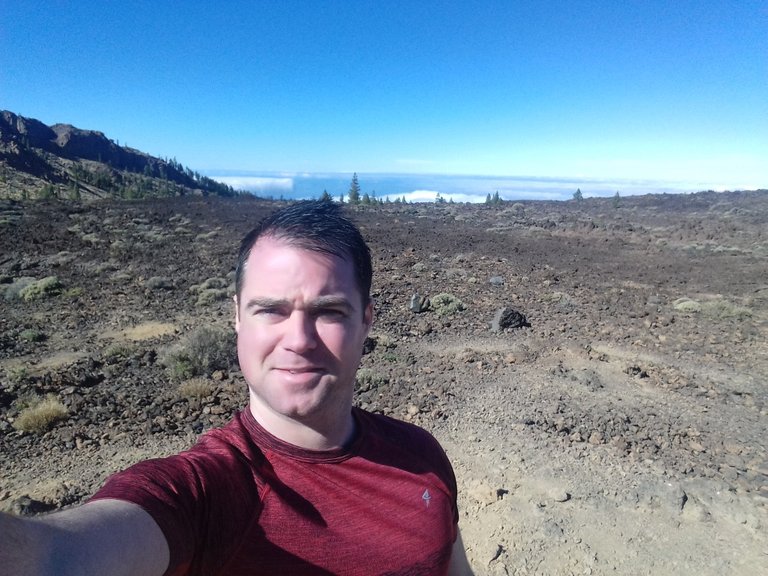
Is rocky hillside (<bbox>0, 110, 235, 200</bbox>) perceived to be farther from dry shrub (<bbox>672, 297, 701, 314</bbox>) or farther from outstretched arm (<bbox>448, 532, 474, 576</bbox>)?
outstretched arm (<bbox>448, 532, 474, 576</bbox>)

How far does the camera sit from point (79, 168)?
205 feet

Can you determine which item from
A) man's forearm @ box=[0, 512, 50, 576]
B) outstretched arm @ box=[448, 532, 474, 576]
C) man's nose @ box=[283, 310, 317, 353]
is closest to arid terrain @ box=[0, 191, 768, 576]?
outstretched arm @ box=[448, 532, 474, 576]

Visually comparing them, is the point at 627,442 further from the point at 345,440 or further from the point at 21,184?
the point at 21,184

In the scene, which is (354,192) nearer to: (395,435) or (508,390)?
(508,390)

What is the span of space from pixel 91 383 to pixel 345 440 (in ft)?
18.9

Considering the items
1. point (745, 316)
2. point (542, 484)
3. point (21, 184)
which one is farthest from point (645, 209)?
point (21, 184)

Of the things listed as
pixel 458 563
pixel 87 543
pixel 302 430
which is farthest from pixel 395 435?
pixel 87 543

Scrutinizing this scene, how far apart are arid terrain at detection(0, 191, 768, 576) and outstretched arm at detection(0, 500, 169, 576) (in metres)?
2.93

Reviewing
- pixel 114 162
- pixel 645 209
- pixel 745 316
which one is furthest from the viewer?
pixel 114 162

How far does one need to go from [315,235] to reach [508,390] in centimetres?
502

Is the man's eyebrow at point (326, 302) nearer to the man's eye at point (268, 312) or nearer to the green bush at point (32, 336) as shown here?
the man's eye at point (268, 312)

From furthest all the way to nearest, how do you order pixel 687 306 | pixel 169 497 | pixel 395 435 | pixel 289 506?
pixel 687 306 < pixel 395 435 < pixel 289 506 < pixel 169 497

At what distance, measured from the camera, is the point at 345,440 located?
138cm

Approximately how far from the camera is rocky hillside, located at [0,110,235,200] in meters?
48.6
